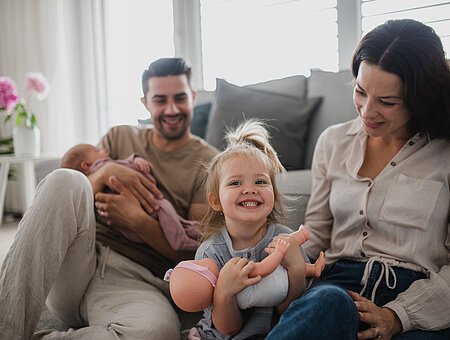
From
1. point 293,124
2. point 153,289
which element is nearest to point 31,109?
point 293,124

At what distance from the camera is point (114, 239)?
66.2 inches

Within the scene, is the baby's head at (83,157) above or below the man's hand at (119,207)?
above

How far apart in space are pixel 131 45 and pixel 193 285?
3079 mm

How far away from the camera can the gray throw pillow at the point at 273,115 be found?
2076mm

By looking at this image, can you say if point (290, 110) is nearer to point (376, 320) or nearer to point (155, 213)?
point (155, 213)

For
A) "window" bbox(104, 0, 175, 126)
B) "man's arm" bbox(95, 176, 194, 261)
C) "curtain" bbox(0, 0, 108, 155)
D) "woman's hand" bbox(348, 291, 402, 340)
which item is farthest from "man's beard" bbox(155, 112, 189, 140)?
"curtain" bbox(0, 0, 108, 155)

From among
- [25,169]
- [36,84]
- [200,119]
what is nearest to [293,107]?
[200,119]

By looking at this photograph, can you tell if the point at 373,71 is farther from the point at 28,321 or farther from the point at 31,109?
the point at 31,109

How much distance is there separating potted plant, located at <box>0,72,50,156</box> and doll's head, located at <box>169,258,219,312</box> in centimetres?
273

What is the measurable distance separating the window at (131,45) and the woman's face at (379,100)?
2619 mm

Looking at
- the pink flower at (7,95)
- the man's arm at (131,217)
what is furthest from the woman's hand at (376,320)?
the pink flower at (7,95)

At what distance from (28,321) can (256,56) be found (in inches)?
94.7

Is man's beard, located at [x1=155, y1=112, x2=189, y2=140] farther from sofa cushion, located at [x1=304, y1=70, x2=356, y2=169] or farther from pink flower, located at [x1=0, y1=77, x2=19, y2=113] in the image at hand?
pink flower, located at [x1=0, y1=77, x2=19, y2=113]

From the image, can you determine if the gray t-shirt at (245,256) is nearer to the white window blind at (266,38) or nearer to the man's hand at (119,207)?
the man's hand at (119,207)
